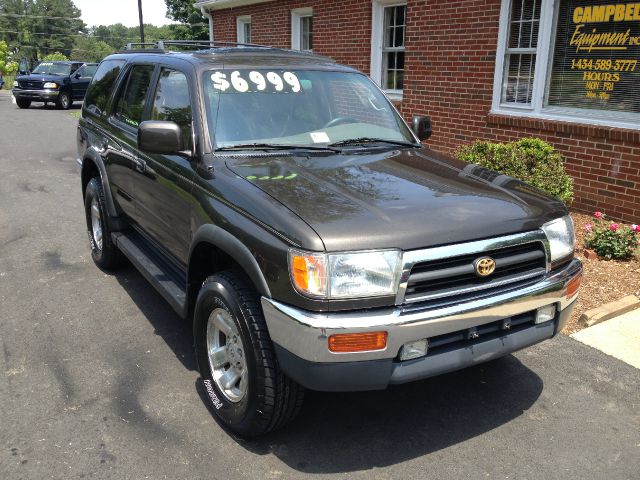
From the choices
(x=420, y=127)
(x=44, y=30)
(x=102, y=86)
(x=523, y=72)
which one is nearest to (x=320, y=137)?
(x=420, y=127)

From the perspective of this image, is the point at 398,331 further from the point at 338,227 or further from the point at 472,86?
the point at 472,86

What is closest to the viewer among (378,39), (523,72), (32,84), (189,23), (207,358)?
(207,358)

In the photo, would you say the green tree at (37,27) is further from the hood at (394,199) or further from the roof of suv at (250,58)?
the hood at (394,199)

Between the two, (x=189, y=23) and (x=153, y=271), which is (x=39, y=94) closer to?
(x=189, y=23)

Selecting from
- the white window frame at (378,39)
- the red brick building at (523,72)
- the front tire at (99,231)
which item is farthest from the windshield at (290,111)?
the white window frame at (378,39)

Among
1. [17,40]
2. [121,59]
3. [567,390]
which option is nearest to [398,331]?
[567,390]

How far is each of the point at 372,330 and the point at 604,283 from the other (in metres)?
3.44

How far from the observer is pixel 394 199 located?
2.95 m

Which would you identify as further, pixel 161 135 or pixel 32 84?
pixel 32 84

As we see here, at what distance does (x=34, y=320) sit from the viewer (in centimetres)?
456

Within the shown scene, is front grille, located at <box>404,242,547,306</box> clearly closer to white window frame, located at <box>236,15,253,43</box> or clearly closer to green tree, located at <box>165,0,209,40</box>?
white window frame, located at <box>236,15,253,43</box>

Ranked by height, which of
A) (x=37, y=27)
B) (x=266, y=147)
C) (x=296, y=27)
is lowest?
(x=266, y=147)

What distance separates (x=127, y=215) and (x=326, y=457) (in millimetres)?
2797

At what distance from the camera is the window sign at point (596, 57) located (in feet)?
22.2
